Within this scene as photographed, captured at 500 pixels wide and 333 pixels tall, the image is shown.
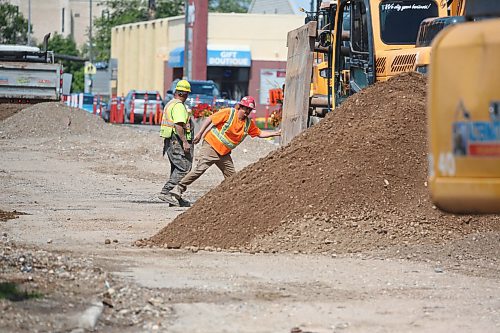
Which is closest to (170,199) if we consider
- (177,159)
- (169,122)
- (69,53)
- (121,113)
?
(177,159)

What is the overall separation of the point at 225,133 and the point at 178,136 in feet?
3.64

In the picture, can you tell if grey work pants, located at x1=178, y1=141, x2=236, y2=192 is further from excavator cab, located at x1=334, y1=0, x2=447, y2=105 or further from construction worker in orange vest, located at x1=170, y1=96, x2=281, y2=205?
excavator cab, located at x1=334, y1=0, x2=447, y2=105

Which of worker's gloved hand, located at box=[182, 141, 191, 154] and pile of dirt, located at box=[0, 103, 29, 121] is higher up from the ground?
worker's gloved hand, located at box=[182, 141, 191, 154]

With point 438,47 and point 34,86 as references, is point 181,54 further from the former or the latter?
point 438,47

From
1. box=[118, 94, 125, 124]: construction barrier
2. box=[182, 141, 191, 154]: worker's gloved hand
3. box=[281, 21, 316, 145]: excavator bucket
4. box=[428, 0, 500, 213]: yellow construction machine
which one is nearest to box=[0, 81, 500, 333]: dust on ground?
box=[182, 141, 191, 154]: worker's gloved hand

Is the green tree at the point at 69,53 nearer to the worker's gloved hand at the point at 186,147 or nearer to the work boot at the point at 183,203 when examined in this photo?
the work boot at the point at 183,203

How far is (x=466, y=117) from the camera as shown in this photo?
21.8 ft

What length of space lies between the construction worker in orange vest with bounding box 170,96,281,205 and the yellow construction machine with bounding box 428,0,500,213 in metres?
9.51

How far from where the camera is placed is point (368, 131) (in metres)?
13.6

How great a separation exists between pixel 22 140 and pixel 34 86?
23.0 ft

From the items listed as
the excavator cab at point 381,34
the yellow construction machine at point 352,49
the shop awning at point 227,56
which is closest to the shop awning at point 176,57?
the shop awning at point 227,56

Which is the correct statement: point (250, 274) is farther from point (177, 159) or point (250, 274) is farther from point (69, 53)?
point (69, 53)

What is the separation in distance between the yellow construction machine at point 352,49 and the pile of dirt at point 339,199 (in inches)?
112

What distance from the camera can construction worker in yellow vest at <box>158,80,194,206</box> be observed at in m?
17.3
